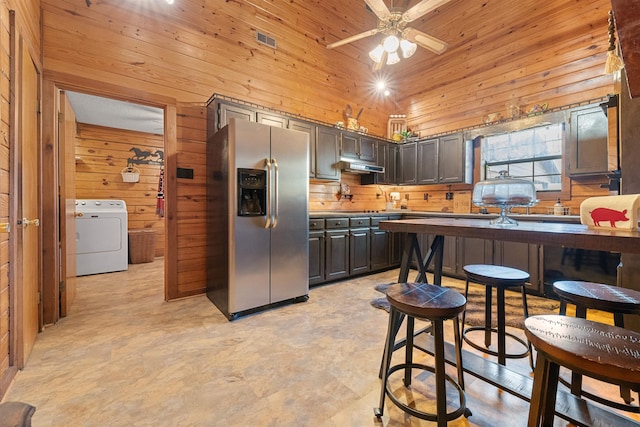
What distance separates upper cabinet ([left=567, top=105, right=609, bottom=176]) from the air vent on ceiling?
13.1 ft

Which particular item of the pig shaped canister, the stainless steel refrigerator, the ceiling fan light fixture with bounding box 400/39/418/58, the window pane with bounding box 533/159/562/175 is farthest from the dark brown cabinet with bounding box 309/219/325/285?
the window pane with bounding box 533/159/562/175

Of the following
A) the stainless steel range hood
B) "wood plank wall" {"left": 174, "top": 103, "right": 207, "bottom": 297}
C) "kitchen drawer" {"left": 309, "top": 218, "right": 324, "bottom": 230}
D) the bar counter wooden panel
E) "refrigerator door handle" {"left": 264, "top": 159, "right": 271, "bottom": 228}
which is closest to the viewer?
the bar counter wooden panel

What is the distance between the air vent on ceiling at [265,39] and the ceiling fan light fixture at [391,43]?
1815 mm

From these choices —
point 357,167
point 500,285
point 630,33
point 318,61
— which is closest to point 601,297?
point 500,285

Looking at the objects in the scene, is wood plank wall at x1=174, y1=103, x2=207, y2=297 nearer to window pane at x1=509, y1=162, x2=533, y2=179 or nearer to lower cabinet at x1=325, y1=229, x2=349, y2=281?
lower cabinet at x1=325, y1=229, x2=349, y2=281

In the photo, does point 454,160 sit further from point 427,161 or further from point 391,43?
point 391,43

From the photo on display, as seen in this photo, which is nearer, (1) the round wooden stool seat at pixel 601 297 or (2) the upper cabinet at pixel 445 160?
(1) the round wooden stool seat at pixel 601 297

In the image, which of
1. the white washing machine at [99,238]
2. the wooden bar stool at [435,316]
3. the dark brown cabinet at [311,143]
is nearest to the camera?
the wooden bar stool at [435,316]

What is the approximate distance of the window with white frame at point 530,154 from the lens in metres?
3.76

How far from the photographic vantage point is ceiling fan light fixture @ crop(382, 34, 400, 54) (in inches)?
112

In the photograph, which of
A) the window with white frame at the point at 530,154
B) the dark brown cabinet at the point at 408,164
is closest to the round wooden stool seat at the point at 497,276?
Answer: the window with white frame at the point at 530,154

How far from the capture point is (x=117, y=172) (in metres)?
5.08

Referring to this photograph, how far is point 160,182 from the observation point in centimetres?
549

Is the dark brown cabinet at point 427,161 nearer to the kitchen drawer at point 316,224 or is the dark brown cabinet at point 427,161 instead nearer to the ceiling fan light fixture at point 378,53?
the ceiling fan light fixture at point 378,53
